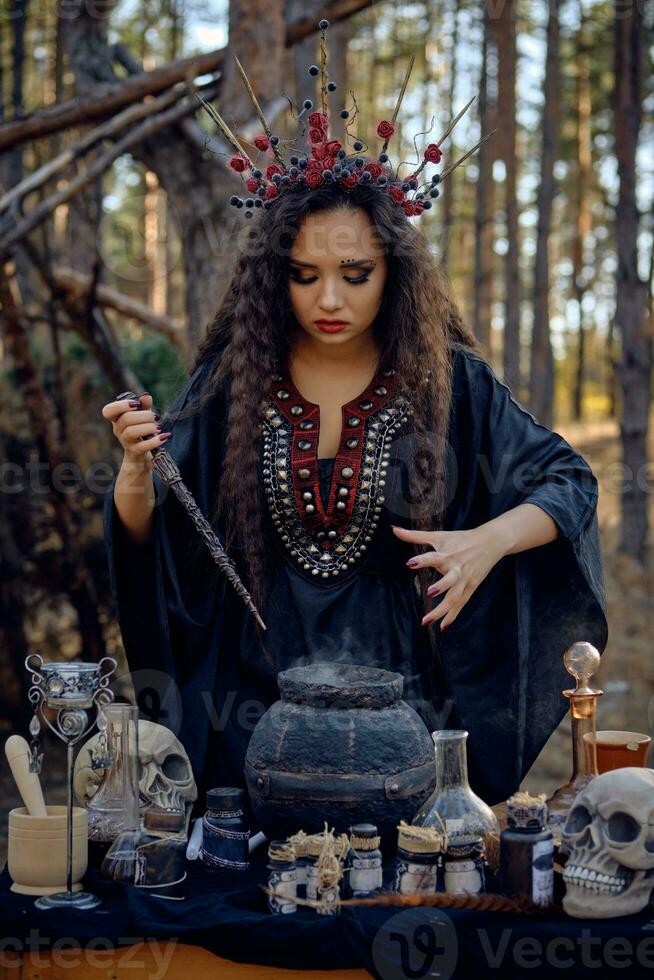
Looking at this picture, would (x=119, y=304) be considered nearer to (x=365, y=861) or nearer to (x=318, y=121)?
(x=318, y=121)

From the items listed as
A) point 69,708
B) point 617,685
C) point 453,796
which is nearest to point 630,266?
A: point 617,685

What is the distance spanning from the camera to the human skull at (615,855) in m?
2.04

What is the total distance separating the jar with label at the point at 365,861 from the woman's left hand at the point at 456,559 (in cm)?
60

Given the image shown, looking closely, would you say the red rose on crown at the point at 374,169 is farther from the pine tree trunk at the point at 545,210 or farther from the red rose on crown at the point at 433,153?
the pine tree trunk at the point at 545,210

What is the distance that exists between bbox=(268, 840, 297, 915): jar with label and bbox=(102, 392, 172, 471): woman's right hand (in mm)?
1027

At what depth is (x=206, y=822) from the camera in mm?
2371

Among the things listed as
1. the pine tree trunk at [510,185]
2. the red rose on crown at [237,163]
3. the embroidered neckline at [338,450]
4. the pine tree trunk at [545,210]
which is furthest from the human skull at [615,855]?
the pine tree trunk at [545,210]

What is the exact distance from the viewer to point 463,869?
216 centimetres

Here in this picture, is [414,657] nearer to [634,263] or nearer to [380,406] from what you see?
[380,406]

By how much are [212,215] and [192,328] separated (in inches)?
21.9

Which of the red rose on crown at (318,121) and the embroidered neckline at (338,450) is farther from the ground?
the red rose on crown at (318,121)

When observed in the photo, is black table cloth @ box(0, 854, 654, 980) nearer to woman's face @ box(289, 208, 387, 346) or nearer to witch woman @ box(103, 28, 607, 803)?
witch woman @ box(103, 28, 607, 803)

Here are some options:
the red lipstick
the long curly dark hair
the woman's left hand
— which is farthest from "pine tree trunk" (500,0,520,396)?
the woman's left hand

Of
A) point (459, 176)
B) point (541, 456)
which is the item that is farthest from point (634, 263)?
point (459, 176)
